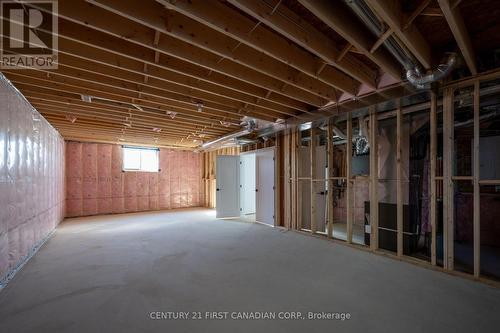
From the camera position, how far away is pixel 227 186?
23.7 feet

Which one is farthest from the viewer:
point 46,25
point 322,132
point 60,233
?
point 322,132

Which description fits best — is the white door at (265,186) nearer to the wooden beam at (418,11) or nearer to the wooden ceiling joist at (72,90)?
the wooden ceiling joist at (72,90)

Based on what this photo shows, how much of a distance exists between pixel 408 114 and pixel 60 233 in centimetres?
717

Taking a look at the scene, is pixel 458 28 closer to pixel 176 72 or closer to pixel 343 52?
pixel 343 52

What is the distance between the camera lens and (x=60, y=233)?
203 inches

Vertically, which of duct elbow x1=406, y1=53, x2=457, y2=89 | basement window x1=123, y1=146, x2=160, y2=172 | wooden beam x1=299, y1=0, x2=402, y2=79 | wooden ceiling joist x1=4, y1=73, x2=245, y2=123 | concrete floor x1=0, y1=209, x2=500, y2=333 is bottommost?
concrete floor x1=0, y1=209, x2=500, y2=333

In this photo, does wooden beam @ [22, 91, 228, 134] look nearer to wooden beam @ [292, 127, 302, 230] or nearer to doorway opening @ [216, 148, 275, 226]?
doorway opening @ [216, 148, 275, 226]

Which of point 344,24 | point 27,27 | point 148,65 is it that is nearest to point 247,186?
point 148,65

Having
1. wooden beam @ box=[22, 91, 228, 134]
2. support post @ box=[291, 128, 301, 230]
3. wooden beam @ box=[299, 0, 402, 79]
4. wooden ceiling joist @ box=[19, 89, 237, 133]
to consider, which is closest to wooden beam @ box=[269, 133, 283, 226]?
support post @ box=[291, 128, 301, 230]

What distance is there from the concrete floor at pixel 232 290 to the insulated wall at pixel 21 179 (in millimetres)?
352

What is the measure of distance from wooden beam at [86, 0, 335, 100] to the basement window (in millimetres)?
6834

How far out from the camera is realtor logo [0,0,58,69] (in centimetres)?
190

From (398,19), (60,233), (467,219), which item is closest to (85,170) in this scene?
(60,233)

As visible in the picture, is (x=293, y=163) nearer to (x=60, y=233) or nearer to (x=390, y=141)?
(x=390, y=141)
